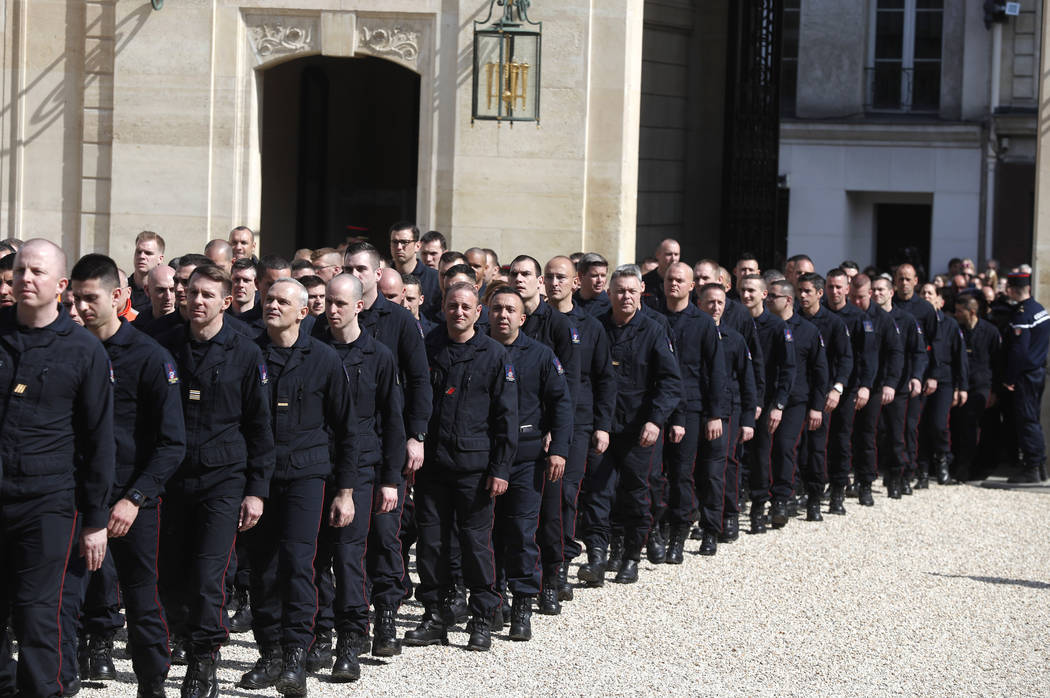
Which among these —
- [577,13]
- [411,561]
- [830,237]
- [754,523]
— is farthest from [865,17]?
[411,561]

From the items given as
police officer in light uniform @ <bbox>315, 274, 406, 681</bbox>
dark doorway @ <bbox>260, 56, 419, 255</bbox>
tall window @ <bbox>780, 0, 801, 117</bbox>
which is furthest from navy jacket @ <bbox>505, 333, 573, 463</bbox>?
tall window @ <bbox>780, 0, 801, 117</bbox>

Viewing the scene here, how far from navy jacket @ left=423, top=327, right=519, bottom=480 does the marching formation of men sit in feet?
0.05

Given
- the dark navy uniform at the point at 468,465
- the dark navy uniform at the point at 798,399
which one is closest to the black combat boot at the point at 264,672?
the dark navy uniform at the point at 468,465

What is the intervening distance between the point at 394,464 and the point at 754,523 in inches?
198

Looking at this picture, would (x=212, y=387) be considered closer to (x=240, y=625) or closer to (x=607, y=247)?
(x=240, y=625)

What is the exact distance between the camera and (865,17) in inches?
1241

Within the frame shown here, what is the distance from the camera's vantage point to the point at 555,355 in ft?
33.1

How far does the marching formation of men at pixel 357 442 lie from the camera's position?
6.91m

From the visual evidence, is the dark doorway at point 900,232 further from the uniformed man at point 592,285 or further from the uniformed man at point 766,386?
the uniformed man at point 592,285

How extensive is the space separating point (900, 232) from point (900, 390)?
17463mm

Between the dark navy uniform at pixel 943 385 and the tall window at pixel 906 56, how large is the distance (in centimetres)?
1635

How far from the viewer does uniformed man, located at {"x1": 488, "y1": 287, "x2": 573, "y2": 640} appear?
9328mm

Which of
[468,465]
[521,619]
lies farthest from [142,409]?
[521,619]

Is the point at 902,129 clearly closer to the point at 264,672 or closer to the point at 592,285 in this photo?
the point at 592,285
